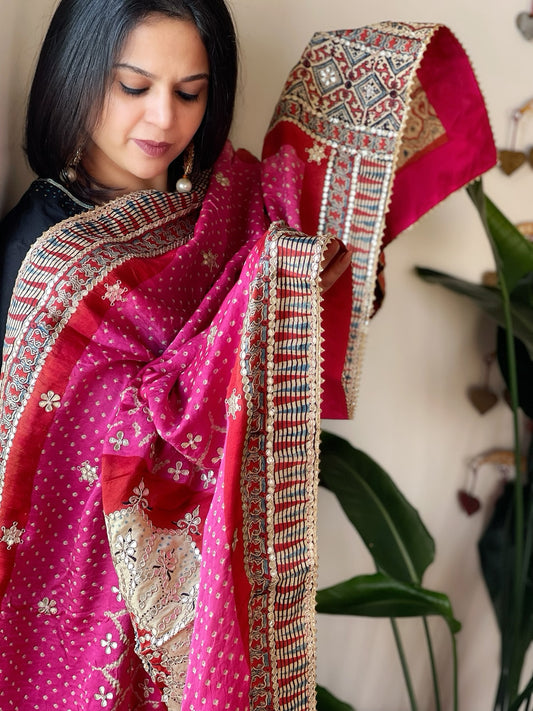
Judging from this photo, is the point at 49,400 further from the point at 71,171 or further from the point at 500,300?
the point at 500,300

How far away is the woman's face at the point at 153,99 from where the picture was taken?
959 mm

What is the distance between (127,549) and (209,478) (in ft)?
0.42

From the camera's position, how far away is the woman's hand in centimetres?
91

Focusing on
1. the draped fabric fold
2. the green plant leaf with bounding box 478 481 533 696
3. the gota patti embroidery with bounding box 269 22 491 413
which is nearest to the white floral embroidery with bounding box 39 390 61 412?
the draped fabric fold

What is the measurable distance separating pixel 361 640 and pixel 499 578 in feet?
1.08

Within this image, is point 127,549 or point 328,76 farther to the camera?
point 328,76

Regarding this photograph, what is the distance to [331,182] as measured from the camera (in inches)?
45.5

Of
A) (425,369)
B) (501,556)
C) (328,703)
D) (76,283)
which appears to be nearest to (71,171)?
(76,283)

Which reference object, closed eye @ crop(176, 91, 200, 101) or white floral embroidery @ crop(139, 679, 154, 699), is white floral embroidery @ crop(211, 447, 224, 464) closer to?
white floral embroidery @ crop(139, 679, 154, 699)

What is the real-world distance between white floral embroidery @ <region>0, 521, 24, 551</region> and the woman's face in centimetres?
47

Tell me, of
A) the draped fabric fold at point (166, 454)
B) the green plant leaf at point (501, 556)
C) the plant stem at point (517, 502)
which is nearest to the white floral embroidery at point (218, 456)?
the draped fabric fold at point (166, 454)

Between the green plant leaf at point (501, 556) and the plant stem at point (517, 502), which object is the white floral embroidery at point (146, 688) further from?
the green plant leaf at point (501, 556)

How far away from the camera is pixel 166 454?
946 millimetres

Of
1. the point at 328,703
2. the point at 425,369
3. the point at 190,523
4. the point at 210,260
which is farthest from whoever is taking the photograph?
the point at 425,369
